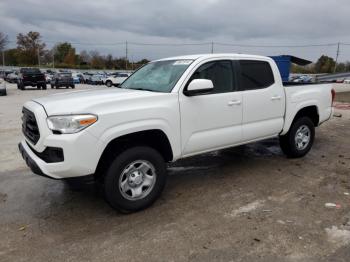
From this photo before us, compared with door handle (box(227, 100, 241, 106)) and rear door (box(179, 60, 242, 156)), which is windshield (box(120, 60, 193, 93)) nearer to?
rear door (box(179, 60, 242, 156))

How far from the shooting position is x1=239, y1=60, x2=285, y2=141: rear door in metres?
4.97

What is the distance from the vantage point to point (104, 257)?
3.10 metres

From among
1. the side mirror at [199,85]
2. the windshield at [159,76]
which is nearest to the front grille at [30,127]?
the windshield at [159,76]

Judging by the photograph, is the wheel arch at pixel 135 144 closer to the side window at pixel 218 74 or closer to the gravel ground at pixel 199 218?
the gravel ground at pixel 199 218

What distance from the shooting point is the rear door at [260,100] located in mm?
4969

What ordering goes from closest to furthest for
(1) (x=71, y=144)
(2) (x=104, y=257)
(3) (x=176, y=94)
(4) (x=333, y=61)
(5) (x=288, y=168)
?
1. (2) (x=104, y=257)
2. (1) (x=71, y=144)
3. (3) (x=176, y=94)
4. (5) (x=288, y=168)
5. (4) (x=333, y=61)

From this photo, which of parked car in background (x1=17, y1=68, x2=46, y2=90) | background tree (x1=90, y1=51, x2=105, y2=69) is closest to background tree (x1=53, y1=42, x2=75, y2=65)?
background tree (x1=90, y1=51, x2=105, y2=69)

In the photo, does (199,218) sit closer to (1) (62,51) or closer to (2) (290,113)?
(2) (290,113)

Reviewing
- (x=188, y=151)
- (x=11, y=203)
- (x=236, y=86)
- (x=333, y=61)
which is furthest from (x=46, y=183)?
(x=333, y=61)

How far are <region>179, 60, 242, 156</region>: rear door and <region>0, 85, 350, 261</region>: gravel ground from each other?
708mm

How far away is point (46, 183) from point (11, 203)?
2.39ft

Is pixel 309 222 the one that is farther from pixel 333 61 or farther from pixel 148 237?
pixel 333 61

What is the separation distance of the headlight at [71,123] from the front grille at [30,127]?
35cm

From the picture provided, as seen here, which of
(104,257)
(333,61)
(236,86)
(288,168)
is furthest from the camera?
(333,61)
